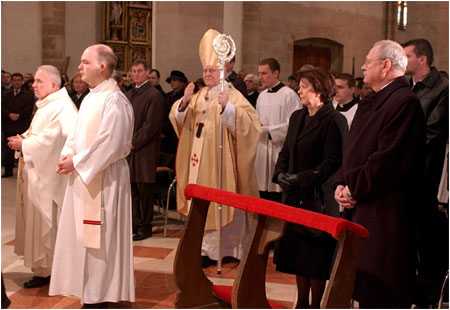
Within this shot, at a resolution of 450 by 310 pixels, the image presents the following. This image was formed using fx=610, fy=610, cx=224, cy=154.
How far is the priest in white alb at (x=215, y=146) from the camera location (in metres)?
5.61

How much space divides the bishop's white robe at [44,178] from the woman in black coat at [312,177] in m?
1.90

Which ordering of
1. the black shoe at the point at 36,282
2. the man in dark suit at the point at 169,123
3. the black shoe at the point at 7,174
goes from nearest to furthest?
1. the black shoe at the point at 36,282
2. the man in dark suit at the point at 169,123
3. the black shoe at the point at 7,174

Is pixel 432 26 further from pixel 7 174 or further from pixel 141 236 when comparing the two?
pixel 141 236

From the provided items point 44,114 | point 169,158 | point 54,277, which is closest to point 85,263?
point 54,277

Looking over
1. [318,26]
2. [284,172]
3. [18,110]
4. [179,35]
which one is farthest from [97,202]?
[318,26]

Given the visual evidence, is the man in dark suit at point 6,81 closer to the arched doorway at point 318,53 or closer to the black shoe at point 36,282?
the black shoe at point 36,282

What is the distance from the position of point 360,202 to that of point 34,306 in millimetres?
2552

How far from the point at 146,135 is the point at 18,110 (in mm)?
5735

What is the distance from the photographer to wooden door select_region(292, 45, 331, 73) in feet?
56.5

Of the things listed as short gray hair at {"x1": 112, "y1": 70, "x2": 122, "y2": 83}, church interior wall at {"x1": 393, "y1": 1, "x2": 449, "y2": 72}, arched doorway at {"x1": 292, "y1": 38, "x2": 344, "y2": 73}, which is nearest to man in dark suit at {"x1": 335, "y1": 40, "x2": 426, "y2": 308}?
short gray hair at {"x1": 112, "y1": 70, "x2": 122, "y2": 83}

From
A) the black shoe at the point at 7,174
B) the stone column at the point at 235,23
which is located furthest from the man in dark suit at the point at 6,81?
the stone column at the point at 235,23

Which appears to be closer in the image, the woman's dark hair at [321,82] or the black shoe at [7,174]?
the woman's dark hair at [321,82]

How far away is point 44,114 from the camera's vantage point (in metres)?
5.02

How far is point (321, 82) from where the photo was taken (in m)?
4.22
